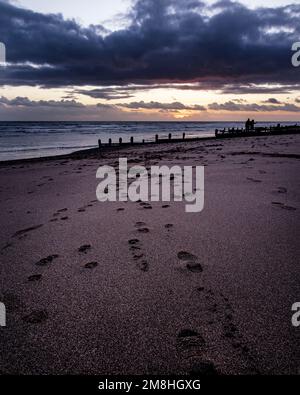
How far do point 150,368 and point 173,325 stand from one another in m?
0.42

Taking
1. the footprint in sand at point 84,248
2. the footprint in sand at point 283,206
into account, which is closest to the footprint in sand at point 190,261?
the footprint in sand at point 84,248

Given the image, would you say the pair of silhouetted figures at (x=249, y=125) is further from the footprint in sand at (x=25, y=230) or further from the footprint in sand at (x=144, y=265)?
the footprint in sand at (x=144, y=265)

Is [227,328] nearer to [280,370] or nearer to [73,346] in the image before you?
[280,370]

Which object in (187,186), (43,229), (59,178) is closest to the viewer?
(43,229)

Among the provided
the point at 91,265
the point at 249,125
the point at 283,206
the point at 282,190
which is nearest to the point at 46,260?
the point at 91,265

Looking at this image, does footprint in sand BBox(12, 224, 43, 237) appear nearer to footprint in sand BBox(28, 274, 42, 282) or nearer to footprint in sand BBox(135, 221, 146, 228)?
footprint in sand BBox(28, 274, 42, 282)

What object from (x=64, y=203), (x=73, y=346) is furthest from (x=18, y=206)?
(x=73, y=346)

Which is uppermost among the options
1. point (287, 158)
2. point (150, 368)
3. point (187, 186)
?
point (287, 158)

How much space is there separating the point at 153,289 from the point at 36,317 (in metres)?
1.12

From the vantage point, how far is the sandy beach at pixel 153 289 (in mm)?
2029

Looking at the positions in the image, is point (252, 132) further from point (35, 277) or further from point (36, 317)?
point (36, 317)

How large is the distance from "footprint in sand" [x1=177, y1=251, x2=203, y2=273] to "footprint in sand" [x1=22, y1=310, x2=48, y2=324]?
155 cm

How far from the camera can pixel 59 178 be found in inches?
355

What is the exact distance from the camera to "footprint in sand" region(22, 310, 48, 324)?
2417 millimetres
